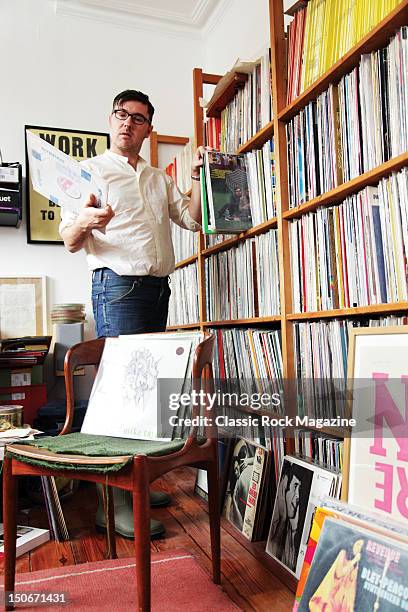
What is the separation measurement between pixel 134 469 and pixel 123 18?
2.86m

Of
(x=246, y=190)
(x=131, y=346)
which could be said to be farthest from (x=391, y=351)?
(x=246, y=190)

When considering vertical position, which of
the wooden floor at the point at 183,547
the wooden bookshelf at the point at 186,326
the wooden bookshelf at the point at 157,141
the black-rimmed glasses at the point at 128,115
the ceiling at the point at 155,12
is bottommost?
the wooden floor at the point at 183,547

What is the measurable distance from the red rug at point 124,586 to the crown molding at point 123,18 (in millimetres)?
2894

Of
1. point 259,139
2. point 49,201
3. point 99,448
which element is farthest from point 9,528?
point 49,201

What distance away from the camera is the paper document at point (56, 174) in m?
1.66

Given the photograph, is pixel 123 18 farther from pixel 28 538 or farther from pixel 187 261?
pixel 28 538

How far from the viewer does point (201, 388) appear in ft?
4.54

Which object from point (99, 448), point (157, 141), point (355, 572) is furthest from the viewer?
point (157, 141)

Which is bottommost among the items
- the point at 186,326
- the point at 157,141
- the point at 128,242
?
the point at 186,326

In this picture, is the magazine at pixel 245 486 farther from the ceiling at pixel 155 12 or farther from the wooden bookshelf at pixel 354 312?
the ceiling at pixel 155 12

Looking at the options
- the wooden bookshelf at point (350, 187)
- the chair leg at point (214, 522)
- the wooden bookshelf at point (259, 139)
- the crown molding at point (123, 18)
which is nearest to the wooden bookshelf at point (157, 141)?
the crown molding at point (123, 18)

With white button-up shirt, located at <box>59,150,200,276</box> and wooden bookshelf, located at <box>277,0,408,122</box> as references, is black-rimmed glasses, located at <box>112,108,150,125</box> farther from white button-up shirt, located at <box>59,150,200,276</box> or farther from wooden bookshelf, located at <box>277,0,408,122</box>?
wooden bookshelf, located at <box>277,0,408,122</box>

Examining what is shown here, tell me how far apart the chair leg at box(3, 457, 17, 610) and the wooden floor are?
238 mm

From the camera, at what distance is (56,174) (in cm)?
167
